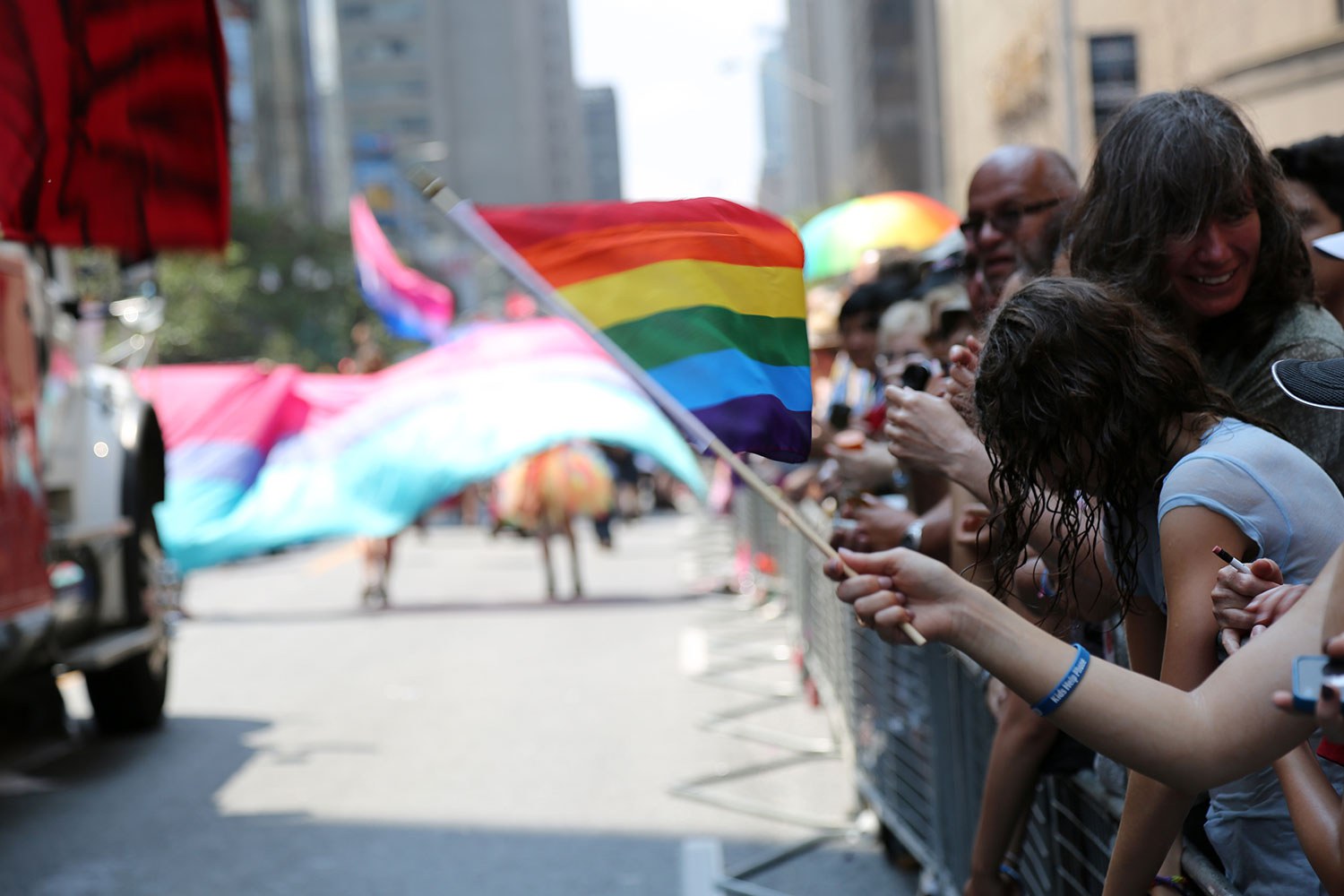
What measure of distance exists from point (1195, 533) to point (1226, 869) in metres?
0.71

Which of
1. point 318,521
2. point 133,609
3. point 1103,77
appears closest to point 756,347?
point 133,609

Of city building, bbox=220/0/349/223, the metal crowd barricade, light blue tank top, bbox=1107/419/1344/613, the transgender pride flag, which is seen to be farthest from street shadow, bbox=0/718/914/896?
city building, bbox=220/0/349/223

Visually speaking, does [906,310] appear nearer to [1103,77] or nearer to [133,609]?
[133,609]

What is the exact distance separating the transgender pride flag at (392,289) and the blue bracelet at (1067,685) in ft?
60.3

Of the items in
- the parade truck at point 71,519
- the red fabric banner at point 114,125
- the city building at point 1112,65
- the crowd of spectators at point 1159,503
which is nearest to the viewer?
the crowd of spectators at point 1159,503

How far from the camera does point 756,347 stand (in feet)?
12.9

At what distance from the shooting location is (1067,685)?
2.20 m

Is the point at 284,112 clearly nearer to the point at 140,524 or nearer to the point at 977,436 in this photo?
the point at 140,524

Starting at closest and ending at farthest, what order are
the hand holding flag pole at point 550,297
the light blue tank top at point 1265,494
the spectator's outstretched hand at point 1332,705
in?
the spectator's outstretched hand at point 1332,705 < the light blue tank top at point 1265,494 < the hand holding flag pole at point 550,297

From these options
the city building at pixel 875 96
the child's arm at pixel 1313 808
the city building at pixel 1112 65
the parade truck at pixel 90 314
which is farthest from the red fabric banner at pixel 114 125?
the city building at pixel 875 96

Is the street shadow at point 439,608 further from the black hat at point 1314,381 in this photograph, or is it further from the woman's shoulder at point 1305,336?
the black hat at point 1314,381

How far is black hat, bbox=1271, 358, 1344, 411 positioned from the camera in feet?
7.80

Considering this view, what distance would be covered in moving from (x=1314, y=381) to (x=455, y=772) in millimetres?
6605

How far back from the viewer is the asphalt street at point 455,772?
6691mm
